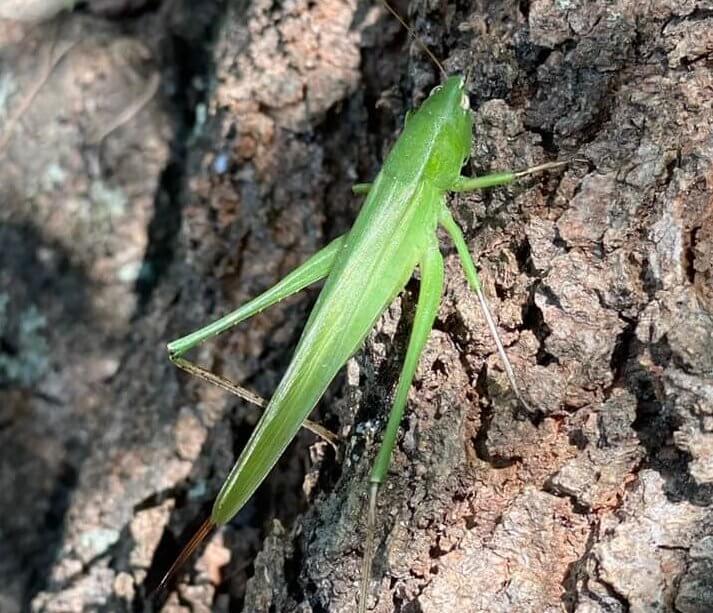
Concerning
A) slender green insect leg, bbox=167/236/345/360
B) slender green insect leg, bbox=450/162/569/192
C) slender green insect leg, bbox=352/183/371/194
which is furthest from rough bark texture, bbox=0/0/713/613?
slender green insect leg, bbox=167/236/345/360

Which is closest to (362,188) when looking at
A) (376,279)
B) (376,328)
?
(376,279)

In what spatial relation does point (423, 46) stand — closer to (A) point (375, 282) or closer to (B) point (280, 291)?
(A) point (375, 282)

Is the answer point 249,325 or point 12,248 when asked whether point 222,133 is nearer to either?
point 249,325

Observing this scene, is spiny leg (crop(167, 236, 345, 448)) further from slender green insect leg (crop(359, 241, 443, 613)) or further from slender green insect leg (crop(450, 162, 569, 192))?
slender green insect leg (crop(450, 162, 569, 192))

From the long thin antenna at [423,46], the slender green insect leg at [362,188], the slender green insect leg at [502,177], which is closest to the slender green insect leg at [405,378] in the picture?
the slender green insect leg at [502,177]

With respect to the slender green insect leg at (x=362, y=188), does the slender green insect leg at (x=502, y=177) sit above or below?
below

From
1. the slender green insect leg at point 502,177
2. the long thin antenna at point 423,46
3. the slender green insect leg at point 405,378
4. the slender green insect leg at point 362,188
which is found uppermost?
the long thin antenna at point 423,46

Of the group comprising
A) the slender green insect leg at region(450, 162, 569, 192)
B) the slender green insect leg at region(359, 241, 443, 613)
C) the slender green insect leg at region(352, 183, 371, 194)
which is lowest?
the slender green insect leg at region(359, 241, 443, 613)

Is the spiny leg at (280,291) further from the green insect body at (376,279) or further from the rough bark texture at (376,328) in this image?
the rough bark texture at (376,328)
